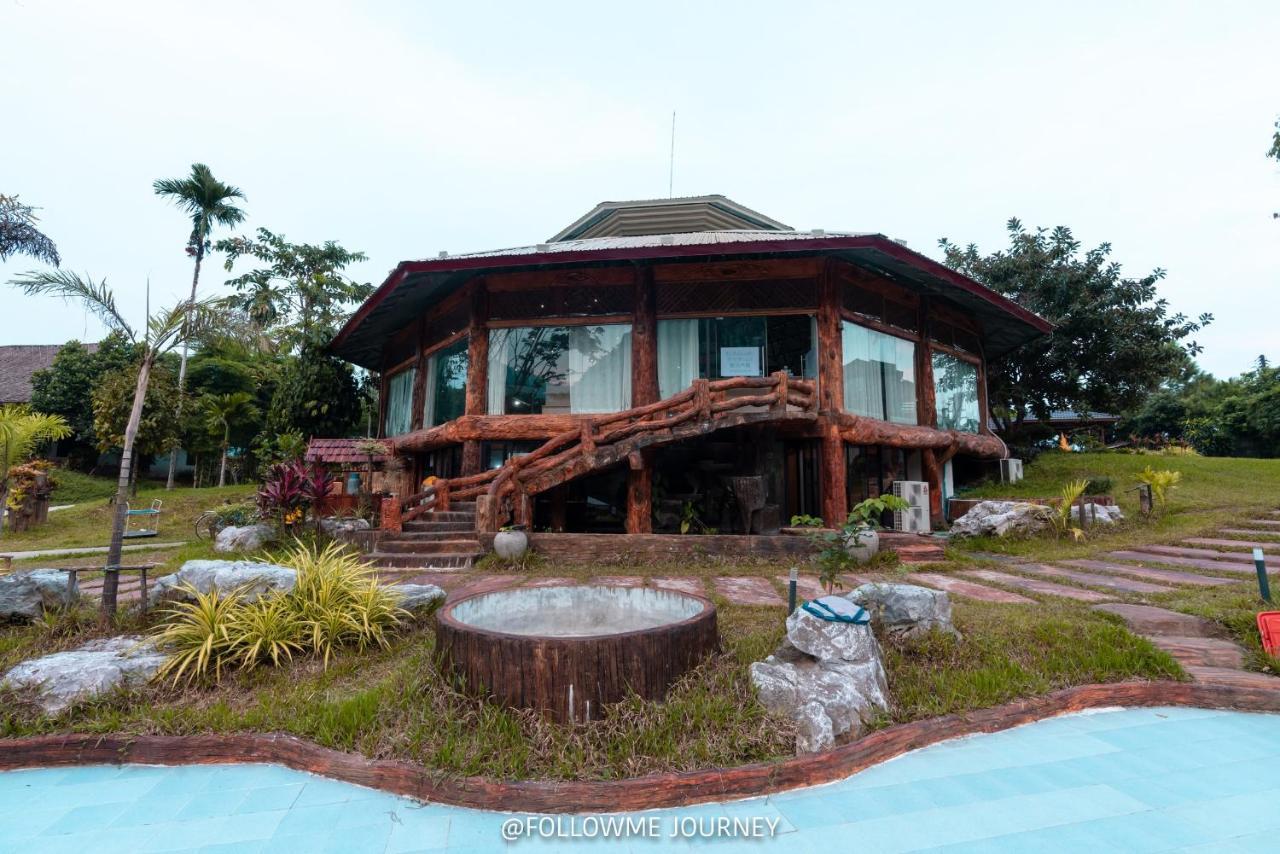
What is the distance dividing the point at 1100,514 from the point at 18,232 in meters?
22.2

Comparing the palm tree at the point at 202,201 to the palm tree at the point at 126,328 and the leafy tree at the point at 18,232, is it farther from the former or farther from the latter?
the palm tree at the point at 126,328

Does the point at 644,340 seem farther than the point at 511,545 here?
Yes

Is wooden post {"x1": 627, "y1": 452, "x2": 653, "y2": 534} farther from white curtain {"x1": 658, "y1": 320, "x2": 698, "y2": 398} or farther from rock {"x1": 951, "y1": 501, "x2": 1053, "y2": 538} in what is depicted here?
rock {"x1": 951, "y1": 501, "x2": 1053, "y2": 538}

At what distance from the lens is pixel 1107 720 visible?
346cm

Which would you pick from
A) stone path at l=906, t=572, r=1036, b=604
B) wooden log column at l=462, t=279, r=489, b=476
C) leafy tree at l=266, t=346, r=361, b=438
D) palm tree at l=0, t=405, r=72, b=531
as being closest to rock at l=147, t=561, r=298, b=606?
palm tree at l=0, t=405, r=72, b=531

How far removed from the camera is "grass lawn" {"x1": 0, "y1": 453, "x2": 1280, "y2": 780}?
284 centimetres

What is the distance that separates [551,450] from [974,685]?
6.68 m

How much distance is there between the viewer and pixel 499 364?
11.2 meters

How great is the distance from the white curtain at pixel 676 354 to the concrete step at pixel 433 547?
4408 mm

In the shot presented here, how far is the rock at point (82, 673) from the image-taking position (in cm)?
342

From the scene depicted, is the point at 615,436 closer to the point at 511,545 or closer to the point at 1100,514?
→ the point at 511,545

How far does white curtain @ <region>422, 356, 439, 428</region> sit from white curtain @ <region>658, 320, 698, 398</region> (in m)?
5.29

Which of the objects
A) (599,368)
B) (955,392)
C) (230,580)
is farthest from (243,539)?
(955,392)

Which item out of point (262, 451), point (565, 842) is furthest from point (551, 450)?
Answer: point (262, 451)
